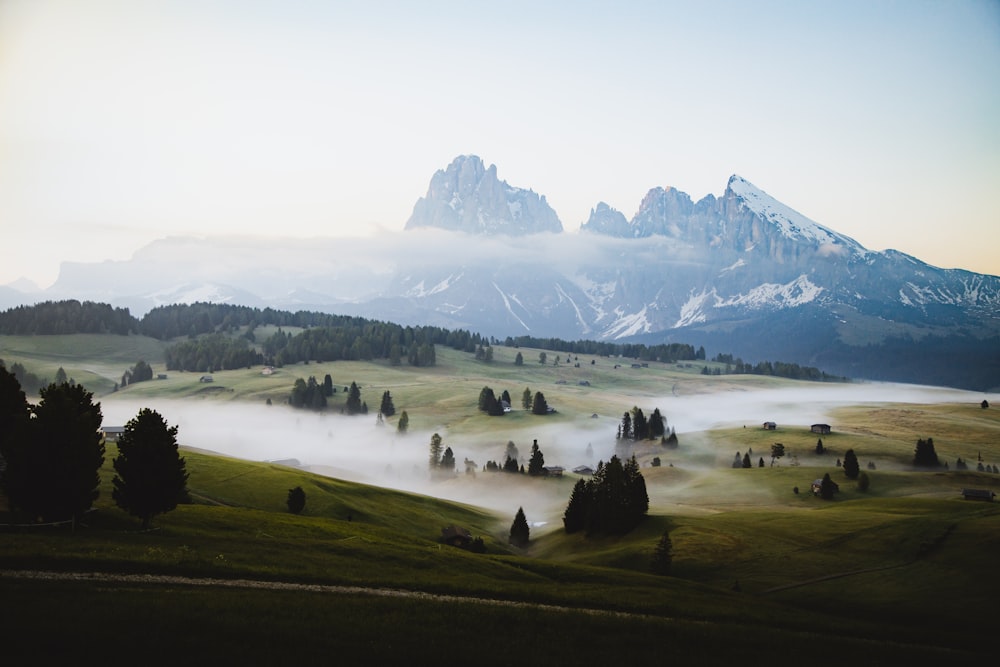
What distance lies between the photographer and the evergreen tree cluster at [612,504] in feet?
310

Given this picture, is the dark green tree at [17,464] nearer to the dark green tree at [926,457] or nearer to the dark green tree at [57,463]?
the dark green tree at [57,463]

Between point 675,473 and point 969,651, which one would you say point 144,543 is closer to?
point 969,651

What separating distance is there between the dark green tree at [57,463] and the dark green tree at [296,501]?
31888 millimetres

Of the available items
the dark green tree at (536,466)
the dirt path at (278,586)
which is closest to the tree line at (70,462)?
the dirt path at (278,586)

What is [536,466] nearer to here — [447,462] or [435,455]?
[447,462]

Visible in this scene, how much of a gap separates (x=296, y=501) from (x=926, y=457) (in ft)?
453

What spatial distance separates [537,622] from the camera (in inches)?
1367

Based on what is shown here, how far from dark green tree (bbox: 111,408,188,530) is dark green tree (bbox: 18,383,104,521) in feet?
7.83

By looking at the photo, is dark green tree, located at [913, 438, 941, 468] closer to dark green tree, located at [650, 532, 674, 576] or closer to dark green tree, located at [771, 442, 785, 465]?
dark green tree, located at [771, 442, 785, 465]

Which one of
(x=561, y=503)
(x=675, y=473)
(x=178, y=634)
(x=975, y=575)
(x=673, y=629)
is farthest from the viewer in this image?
(x=675, y=473)

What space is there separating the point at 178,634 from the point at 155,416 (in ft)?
113

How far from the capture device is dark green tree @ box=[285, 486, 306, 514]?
265ft

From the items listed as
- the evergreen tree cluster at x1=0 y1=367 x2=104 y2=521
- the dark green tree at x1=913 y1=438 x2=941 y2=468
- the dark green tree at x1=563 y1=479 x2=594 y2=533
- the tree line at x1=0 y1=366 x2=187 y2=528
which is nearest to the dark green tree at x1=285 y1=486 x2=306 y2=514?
the tree line at x1=0 y1=366 x2=187 y2=528

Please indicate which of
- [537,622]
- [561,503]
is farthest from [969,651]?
[561,503]
